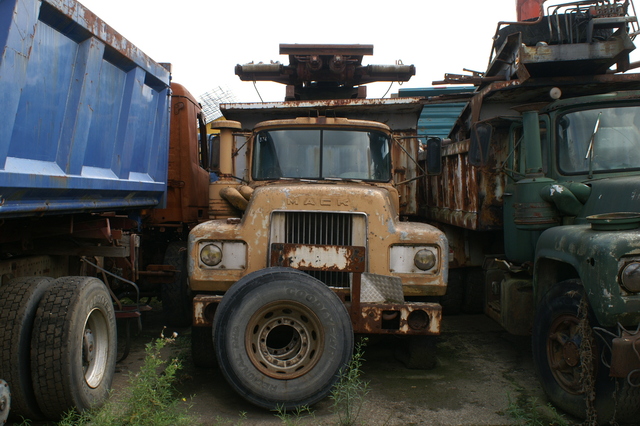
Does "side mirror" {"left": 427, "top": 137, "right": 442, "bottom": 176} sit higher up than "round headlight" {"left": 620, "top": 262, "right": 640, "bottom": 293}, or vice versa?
"side mirror" {"left": 427, "top": 137, "right": 442, "bottom": 176}

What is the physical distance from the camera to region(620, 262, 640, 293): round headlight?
3.36 metres

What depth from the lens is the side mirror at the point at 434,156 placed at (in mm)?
6305

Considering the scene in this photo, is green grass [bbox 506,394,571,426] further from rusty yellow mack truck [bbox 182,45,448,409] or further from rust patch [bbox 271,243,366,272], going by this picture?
rust patch [bbox 271,243,366,272]

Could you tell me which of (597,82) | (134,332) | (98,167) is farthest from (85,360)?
(597,82)

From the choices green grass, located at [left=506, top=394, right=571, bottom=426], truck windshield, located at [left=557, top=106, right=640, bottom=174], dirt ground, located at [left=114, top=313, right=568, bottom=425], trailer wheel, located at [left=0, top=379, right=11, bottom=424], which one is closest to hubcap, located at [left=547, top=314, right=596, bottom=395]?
green grass, located at [left=506, top=394, right=571, bottom=426]

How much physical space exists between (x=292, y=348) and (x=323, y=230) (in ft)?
3.60

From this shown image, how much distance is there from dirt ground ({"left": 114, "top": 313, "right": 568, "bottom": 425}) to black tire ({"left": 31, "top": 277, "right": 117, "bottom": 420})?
718mm

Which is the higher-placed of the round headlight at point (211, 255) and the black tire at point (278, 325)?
the round headlight at point (211, 255)

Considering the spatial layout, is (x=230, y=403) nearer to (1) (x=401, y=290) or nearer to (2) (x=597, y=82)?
(1) (x=401, y=290)

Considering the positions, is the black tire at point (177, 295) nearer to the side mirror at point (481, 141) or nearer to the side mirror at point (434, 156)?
the side mirror at point (434, 156)

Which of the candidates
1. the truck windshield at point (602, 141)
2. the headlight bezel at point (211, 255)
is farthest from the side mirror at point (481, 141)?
the headlight bezel at point (211, 255)

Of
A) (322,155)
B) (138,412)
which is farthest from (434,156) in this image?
(138,412)

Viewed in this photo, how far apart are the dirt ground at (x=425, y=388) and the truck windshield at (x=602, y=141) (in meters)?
1.91

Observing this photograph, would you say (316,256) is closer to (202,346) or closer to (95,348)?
(202,346)
